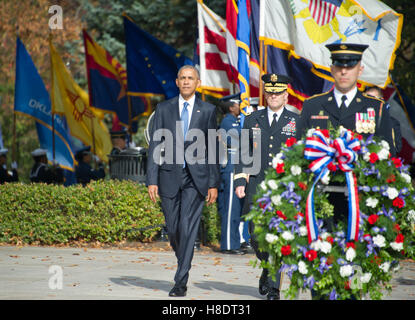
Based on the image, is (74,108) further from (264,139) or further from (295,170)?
(295,170)

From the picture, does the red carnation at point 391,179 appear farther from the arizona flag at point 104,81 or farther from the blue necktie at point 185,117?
the arizona flag at point 104,81

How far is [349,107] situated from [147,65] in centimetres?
1035

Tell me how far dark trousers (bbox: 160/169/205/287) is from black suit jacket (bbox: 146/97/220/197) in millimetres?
68

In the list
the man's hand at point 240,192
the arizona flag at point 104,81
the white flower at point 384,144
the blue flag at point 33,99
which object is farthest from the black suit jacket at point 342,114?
the arizona flag at point 104,81

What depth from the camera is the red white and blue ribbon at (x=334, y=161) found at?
5.16m

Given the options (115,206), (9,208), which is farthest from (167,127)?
(9,208)

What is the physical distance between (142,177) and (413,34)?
9575 mm

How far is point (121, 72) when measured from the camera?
18.0m

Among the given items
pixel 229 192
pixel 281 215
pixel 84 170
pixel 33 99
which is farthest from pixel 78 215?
pixel 281 215

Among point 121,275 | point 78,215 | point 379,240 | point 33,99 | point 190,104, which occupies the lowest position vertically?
point 121,275

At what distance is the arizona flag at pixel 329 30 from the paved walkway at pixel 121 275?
309 centimetres

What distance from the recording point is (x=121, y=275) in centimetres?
838

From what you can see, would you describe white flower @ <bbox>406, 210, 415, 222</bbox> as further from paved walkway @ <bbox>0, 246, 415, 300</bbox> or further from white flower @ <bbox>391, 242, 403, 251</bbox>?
paved walkway @ <bbox>0, 246, 415, 300</bbox>

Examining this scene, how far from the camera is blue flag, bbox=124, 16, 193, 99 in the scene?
15539mm
